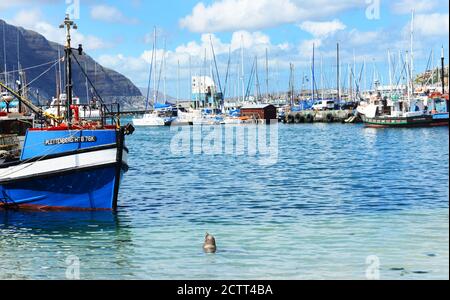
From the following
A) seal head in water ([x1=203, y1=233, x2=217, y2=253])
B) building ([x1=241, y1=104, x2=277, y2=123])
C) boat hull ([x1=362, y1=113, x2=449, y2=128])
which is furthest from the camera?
building ([x1=241, y1=104, x2=277, y2=123])

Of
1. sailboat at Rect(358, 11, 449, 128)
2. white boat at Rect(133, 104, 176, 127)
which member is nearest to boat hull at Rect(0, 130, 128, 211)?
sailboat at Rect(358, 11, 449, 128)

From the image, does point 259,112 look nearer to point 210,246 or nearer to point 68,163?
point 68,163

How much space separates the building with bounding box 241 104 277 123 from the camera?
120m

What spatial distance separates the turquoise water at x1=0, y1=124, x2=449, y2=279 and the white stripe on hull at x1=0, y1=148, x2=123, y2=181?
4.75 feet

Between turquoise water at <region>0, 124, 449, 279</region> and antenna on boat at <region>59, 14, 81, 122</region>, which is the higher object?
antenna on boat at <region>59, 14, 81, 122</region>

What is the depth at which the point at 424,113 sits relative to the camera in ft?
292

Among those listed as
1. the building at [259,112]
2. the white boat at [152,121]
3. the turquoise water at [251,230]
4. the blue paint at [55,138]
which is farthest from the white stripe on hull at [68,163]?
the white boat at [152,121]

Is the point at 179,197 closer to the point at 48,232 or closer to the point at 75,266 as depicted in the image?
the point at 48,232

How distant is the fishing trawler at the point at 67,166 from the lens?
21469 millimetres

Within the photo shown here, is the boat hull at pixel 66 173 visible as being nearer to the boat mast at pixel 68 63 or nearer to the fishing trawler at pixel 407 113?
the boat mast at pixel 68 63

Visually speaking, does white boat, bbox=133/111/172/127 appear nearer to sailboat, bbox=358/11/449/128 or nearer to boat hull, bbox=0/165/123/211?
sailboat, bbox=358/11/449/128

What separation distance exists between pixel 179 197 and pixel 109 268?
1256cm

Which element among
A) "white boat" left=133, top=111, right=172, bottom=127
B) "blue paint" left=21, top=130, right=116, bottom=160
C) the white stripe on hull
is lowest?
the white stripe on hull
